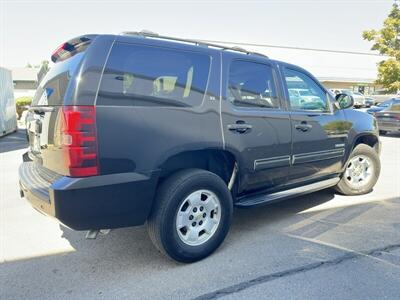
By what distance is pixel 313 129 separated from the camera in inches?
163

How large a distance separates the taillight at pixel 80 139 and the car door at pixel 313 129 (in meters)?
2.33

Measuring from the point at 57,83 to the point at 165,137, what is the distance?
42.7 inches

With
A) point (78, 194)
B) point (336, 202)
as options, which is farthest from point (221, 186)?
point (336, 202)

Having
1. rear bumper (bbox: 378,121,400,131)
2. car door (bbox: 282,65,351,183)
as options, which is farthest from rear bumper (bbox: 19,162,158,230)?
rear bumper (bbox: 378,121,400,131)

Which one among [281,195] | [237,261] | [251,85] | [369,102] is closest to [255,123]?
[251,85]

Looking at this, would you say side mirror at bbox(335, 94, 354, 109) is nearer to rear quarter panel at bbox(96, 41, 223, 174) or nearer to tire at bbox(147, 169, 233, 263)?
rear quarter panel at bbox(96, 41, 223, 174)

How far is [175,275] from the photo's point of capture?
2.89 m

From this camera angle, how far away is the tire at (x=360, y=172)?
197 inches

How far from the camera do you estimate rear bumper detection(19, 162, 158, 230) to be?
2.51m

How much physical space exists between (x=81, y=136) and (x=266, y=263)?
1.97m

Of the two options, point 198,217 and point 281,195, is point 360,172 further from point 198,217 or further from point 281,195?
point 198,217

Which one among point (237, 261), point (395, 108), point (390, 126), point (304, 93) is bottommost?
point (237, 261)

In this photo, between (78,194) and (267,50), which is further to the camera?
(267,50)

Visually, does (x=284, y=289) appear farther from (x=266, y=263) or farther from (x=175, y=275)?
(x=175, y=275)
